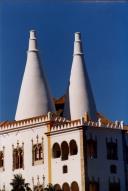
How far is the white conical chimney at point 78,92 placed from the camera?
44.8 meters

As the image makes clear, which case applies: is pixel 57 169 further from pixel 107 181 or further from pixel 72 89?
pixel 72 89

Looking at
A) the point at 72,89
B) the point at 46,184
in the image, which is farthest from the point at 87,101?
the point at 46,184

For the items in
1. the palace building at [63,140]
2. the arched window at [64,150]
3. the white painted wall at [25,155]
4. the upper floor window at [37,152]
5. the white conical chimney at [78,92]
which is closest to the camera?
the palace building at [63,140]

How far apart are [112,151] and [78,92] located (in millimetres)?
5391

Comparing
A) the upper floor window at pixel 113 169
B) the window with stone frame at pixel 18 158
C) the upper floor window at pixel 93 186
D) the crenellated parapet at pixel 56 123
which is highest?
the crenellated parapet at pixel 56 123

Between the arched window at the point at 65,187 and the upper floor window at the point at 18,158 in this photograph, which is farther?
the upper floor window at the point at 18,158

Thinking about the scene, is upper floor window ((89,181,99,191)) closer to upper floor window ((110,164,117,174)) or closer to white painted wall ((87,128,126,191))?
white painted wall ((87,128,126,191))

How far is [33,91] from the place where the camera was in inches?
1745

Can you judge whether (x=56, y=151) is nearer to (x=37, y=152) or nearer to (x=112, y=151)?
(x=37, y=152)

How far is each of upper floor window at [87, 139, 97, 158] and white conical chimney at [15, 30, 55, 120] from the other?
4571 millimetres

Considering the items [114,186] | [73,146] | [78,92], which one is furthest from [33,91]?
[114,186]

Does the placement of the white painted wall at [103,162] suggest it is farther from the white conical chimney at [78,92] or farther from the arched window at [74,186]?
the white conical chimney at [78,92]

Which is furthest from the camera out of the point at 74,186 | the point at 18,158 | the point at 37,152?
the point at 18,158

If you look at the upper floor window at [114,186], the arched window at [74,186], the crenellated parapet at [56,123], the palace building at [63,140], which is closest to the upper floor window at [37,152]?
the palace building at [63,140]
